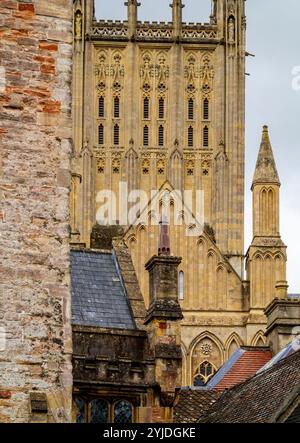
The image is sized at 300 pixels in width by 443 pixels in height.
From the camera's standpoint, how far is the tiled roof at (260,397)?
2650 centimetres

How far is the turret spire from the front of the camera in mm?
76562

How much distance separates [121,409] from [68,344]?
14.0 metres

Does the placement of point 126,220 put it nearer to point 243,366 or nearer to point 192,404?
point 243,366

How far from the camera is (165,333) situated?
1250 inches

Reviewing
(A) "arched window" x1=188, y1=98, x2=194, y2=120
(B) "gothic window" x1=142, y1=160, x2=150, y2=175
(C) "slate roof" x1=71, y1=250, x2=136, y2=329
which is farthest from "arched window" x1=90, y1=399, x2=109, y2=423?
(A) "arched window" x1=188, y1=98, x2=194, y2=120

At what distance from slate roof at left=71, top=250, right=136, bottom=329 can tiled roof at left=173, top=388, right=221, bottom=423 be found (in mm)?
2170

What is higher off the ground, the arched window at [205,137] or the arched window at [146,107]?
the arched window at [146,107]

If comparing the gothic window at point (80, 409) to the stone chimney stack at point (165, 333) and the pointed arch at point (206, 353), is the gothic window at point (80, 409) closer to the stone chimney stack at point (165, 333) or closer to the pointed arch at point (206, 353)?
the stone chimney stack at point (165, 333)

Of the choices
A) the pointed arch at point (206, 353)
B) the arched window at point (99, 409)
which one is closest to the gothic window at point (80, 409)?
the arched window at point (99, 409)

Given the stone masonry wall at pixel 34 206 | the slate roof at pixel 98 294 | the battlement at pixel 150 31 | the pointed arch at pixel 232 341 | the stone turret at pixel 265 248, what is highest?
the battlement at pixel 150 31

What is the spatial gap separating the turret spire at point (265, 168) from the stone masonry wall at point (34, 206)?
2288 inches

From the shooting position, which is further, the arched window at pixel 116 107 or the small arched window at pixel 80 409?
the arched window at pixel 116 107

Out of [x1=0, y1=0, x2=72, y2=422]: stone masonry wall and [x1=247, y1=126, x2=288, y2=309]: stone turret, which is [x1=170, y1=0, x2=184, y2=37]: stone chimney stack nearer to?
[x1=247, y1=126, x2=288, y2=309]: stone turret
